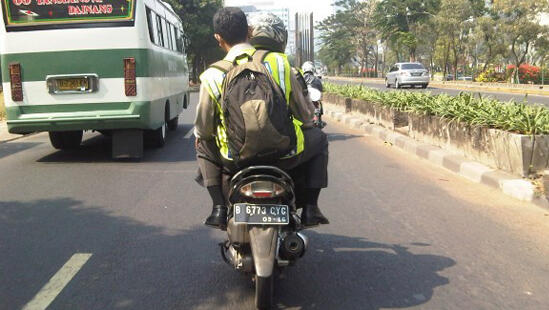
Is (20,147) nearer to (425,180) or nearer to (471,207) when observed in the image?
(425,180)

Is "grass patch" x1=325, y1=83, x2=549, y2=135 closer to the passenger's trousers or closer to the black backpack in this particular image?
the passenger's trousers

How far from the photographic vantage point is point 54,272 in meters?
3.90

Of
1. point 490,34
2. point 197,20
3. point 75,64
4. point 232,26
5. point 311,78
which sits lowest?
point 311,78

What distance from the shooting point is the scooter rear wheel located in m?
3.00

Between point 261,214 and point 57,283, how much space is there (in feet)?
5.22

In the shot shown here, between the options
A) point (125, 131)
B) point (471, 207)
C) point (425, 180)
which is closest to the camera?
point (471, 207)

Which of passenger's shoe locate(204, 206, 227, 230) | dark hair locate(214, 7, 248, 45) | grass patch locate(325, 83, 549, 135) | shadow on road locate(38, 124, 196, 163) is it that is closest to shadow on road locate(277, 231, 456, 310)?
passenger's shoe locate(204, 206, 227, 230)

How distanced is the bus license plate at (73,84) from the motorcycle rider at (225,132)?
5.58 m

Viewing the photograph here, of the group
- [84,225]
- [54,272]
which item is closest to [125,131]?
[84,225]

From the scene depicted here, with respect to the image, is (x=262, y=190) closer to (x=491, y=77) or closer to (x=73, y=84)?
(x=73, y=84)

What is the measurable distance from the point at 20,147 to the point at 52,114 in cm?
293

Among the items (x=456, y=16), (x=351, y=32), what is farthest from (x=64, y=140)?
(x=351, y=32)

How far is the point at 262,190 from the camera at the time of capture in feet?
Result: 10.0

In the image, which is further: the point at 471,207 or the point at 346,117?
the point at 346,117
